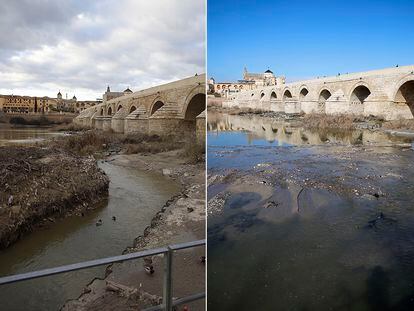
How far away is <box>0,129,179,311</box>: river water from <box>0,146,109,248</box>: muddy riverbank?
0.10 metres

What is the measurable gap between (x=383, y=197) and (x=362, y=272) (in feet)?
4.94

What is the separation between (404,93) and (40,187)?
11.1 metres

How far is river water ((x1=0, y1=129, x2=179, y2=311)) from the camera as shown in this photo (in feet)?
6.00

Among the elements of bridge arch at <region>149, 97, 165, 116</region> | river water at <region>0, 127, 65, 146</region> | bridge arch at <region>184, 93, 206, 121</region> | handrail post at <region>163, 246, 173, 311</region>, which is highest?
bridge arch at <region>149, 97, 165, 116</region>

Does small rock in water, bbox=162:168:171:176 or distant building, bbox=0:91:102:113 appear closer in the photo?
distant building, bbox=0:91:102:113

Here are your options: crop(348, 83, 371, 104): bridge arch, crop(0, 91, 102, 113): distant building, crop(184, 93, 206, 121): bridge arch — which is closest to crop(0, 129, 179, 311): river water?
crop(0, 91, 102, 113): distant building

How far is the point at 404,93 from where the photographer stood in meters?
10.5

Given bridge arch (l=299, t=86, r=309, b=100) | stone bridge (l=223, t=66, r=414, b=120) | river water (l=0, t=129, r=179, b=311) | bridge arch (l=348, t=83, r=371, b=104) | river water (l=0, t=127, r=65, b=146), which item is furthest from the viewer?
bridge arch (l=299, t=86, r=309, b=100)

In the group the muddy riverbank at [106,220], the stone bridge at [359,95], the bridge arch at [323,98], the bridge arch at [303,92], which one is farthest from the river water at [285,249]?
the bridge arch at [303,92]

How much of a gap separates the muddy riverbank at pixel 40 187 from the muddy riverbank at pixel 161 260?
695 millimetres

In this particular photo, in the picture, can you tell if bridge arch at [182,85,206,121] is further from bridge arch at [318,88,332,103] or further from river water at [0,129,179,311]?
bridge arch at [318,88,332,103]

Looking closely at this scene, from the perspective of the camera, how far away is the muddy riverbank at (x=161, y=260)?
1883 millimetres

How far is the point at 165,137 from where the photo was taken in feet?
21.6

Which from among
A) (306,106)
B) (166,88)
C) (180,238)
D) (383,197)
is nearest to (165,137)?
(166,88)
